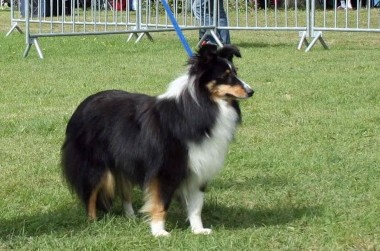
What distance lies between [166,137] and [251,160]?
225 centimetres

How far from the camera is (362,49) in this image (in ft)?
51.8

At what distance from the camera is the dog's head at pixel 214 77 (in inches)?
196

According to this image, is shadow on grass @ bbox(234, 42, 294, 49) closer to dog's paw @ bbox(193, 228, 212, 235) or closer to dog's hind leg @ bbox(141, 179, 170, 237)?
dog's paw @ bbox(193, 228, 212, 235)

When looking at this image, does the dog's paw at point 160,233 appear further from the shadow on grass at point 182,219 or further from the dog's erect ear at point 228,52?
the dog's erect ear at point 228,52

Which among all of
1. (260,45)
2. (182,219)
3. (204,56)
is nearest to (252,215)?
(182,219)

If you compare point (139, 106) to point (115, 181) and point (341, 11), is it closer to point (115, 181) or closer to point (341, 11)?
point (115, 181)

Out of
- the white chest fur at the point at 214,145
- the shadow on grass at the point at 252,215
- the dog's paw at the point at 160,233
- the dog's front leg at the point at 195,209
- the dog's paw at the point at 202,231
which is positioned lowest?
the shadow on grass at the point at 252,215

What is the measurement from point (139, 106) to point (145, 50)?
10656mm

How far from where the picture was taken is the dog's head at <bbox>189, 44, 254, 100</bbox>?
4.98 metres

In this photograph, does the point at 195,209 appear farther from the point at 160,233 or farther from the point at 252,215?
the point at 252,215

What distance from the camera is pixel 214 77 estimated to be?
4.98m

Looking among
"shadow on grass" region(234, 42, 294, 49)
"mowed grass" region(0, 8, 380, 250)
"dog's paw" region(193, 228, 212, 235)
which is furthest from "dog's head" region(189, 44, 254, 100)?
"shadow on grass" region(234, 42, 294, 49)

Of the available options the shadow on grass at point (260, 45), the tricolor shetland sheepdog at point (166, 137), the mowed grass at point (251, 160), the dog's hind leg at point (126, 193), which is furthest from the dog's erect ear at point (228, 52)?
the shadow on grass at point (260, 45)

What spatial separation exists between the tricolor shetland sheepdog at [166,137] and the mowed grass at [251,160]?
0.26 meters
